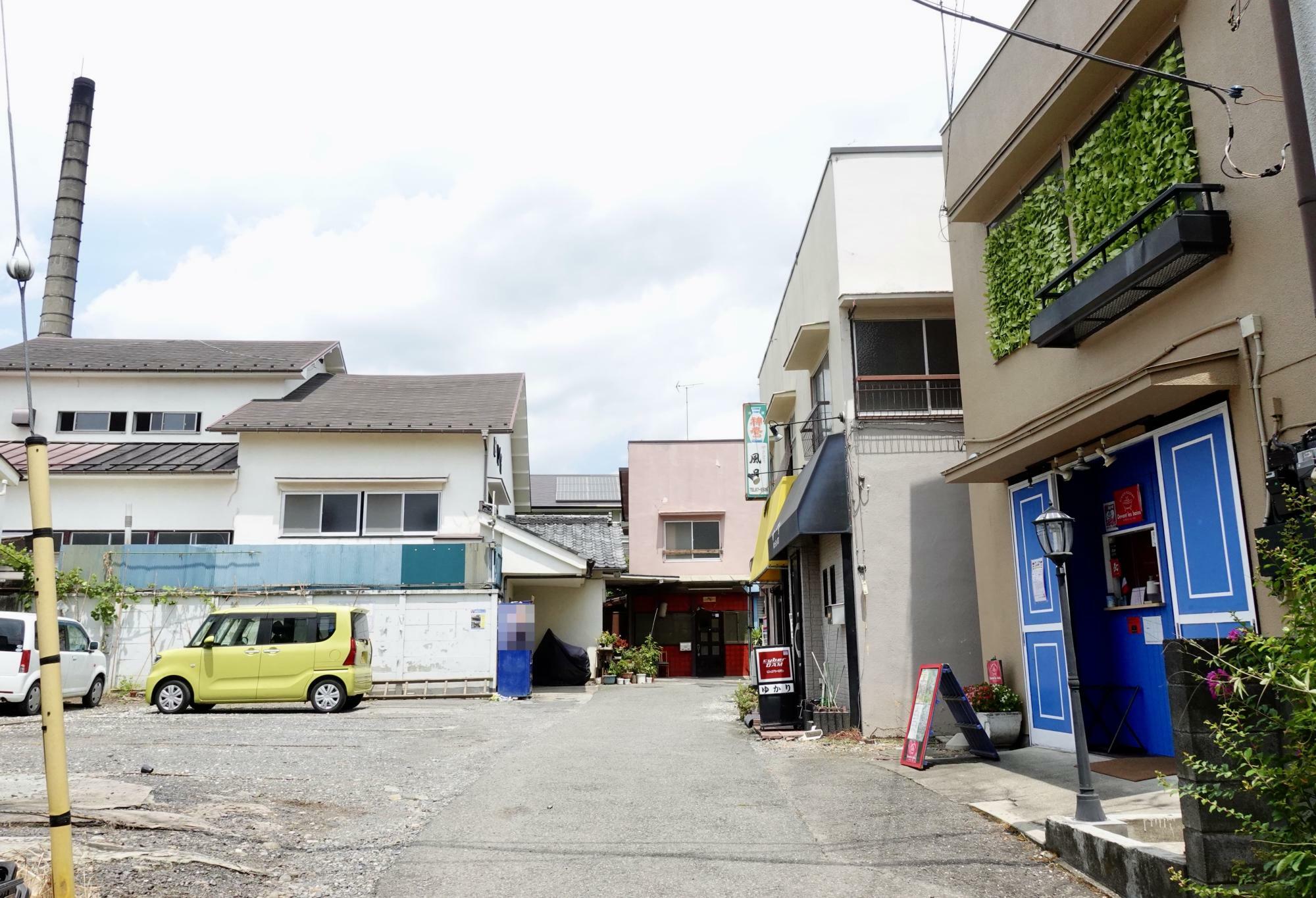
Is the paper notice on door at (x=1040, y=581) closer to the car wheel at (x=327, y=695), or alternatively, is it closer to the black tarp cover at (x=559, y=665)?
the car wheel at (x=327, y=695)

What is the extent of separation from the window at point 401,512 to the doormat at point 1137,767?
17.7m

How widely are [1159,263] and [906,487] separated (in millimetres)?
6147

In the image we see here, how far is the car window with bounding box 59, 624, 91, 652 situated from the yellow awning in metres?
12.0

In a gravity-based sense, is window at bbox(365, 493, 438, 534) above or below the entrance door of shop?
above

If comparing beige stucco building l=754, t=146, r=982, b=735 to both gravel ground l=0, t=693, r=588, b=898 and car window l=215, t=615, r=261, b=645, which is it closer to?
gravel ground l=0, t=693, r=588, b=898

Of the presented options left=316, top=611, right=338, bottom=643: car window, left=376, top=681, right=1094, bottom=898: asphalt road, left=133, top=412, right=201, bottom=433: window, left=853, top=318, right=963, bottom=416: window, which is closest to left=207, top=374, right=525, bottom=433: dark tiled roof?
left=133, top=412, right=201, bottom=433: window

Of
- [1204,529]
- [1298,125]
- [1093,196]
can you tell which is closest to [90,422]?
[1093,196]

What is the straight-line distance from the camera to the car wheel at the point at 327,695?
1681 centimetres

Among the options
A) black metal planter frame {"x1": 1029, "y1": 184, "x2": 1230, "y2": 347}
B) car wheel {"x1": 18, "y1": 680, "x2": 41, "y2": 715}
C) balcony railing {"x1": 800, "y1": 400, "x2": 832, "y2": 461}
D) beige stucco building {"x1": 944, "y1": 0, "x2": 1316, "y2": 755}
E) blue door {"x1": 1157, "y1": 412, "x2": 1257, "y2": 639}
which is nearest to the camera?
beige stucco building {"x1": 944, "y1": 0, "x2": 1316, "y2": 755}

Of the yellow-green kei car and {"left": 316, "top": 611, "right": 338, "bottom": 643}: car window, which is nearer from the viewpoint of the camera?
the yellow-green kei car

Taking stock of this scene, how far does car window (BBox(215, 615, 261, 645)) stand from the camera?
55.1 ft

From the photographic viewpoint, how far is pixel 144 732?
1313 cm

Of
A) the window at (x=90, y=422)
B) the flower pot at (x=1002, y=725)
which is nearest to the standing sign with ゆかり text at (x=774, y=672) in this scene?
the flower pot at (x=1002, y=725)

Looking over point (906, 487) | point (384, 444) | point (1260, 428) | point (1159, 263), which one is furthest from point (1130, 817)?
point (384, 444)
